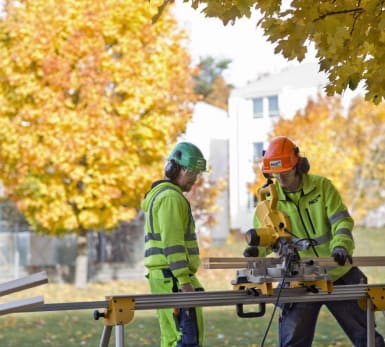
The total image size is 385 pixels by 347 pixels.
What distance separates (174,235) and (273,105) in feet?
122

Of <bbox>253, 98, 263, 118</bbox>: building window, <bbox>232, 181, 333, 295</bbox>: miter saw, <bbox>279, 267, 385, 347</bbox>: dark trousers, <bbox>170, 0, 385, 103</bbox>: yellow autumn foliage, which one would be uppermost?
<bbox>253, 98, 263, 118</bbox>: building window

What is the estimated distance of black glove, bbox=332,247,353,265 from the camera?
250 inches

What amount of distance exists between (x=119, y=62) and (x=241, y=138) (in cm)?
1776

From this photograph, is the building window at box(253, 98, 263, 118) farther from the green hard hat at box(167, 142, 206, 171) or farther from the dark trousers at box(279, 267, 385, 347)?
the dark trousers at box(279, 267, 385, 347)

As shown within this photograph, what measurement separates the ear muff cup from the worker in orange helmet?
659 millimetres

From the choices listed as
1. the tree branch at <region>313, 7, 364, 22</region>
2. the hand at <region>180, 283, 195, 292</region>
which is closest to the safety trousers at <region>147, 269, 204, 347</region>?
the hand at <region>180, 283, 195, 292</region>

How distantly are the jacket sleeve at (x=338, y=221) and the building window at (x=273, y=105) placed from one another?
35.1 metres

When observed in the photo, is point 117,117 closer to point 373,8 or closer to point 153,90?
point 153,90

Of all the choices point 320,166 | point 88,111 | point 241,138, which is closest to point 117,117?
point 88,111

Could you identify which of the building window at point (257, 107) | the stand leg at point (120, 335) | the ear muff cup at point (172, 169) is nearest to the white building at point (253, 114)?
the building window at point (257, 107)

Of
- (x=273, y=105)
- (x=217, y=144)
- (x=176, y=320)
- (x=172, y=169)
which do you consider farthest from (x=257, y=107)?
(x=176, y=320)

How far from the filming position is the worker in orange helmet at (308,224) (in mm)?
7023

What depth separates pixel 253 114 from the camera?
43438mm

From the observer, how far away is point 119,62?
25688 mm
